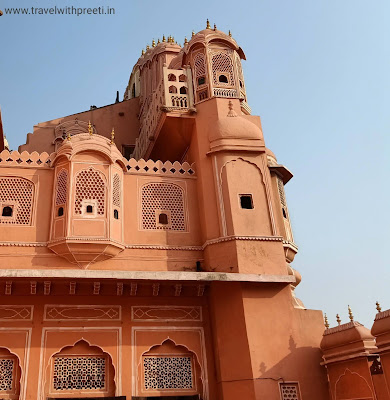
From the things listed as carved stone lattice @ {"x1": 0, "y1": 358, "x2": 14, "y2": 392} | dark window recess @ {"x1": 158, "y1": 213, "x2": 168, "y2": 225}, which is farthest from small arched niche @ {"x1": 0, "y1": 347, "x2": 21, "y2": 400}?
dark window recess @ {"x1": 158, "y1": 213, "x2": 168, "y2": 225}

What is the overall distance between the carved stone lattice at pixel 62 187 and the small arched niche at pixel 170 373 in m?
3.81

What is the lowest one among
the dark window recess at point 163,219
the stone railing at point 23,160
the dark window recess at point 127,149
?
the dark window recess at point 163,219

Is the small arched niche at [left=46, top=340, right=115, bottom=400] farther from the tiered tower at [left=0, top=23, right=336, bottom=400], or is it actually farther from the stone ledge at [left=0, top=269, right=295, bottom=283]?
the stone ledge at [left=0, top=269, right=295, bottom=283]

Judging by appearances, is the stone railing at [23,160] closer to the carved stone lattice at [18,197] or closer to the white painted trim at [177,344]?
the carved stone lattice at [18,197]

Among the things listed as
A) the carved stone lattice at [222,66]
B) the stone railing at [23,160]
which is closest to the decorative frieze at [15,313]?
the stone railing at [23,160]

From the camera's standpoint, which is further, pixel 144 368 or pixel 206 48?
pixel 206 48

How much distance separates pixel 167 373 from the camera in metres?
10.2

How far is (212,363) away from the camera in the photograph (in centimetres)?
1031

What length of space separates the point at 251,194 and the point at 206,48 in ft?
15.8

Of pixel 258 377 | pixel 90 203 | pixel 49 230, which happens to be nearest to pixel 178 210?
pixel 90 203

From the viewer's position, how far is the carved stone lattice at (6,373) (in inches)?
371

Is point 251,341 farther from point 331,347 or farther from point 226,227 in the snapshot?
point 226,227

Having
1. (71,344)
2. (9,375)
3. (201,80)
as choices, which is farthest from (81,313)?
(201,80)

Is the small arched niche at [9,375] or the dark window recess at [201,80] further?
the dark window recess at [201,80]
